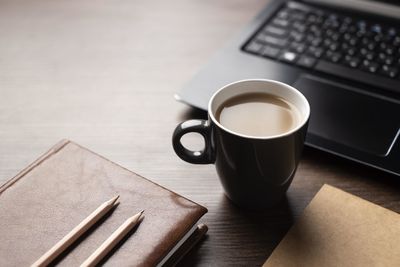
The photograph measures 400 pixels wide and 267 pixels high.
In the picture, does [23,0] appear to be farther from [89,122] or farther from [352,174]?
[352,174]

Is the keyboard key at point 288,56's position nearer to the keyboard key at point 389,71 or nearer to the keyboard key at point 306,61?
the keyboard key at point 306,61

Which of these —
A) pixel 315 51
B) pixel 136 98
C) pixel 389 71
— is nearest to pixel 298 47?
pixel 315 51

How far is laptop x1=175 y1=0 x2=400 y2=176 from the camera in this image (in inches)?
21.3

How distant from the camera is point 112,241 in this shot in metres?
0.41

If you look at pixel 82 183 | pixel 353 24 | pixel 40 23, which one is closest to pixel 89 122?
pixel 82 183

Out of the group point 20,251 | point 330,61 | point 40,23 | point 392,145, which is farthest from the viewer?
point 40,23

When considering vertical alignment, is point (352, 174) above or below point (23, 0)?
below

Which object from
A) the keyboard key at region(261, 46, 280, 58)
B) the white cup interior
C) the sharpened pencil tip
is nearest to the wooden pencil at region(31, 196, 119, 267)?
the sharpened pencil tip

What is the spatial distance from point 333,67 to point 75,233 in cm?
41

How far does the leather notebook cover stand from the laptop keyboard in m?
0.20

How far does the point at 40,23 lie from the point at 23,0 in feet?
0.32

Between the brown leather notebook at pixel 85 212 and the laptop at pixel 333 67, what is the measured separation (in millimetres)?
174

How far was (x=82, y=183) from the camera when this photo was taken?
0.47 metres

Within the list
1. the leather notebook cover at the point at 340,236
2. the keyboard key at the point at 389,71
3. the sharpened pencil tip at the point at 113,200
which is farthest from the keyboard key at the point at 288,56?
the sharpened pencil tip at the point at 113,200
